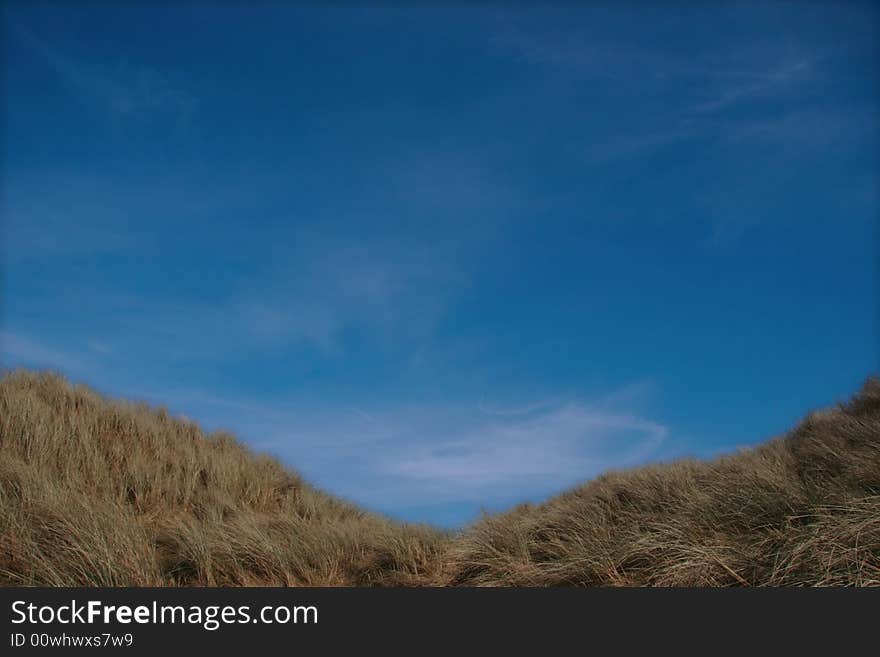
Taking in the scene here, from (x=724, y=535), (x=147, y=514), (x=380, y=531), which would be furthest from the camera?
(x=380, y=531)

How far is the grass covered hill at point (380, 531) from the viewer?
5641 mm

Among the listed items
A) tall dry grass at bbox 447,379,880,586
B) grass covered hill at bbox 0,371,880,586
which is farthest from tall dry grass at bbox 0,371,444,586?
tall dry grass at bbox 447,379,880,586

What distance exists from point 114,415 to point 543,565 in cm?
779

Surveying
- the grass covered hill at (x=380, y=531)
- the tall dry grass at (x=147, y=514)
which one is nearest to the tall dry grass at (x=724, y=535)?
→ the grass covered hill at (x=380, y=531)

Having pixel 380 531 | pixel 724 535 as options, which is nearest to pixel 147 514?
pixel 380 531

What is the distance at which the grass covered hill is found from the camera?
18.5 feet

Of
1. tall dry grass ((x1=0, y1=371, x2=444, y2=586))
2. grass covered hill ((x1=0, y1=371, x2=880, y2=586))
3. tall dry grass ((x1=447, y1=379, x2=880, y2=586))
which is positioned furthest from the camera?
tall dry grass ((x1=0, y1=371, x2=444, y2=586))

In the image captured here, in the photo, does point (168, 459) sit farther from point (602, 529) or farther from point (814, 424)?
point (814, 424)

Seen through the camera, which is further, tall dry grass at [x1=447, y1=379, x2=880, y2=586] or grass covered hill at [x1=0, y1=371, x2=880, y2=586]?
grass covered hill at [x1=0, y1=371, x2=880, y2=586]

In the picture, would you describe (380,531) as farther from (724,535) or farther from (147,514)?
(724,535)

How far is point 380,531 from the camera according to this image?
9109mm

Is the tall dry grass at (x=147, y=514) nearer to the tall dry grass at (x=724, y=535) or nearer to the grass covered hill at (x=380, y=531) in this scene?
the grass covered hill at (x=380, y=531)

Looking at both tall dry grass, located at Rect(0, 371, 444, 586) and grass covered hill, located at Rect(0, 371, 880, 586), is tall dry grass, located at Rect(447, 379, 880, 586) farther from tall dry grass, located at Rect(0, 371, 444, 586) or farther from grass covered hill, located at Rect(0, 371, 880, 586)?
tall dry grass, located at Rect(0, 371, 444, 586)

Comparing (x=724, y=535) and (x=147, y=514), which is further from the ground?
(x=147, y=514)
